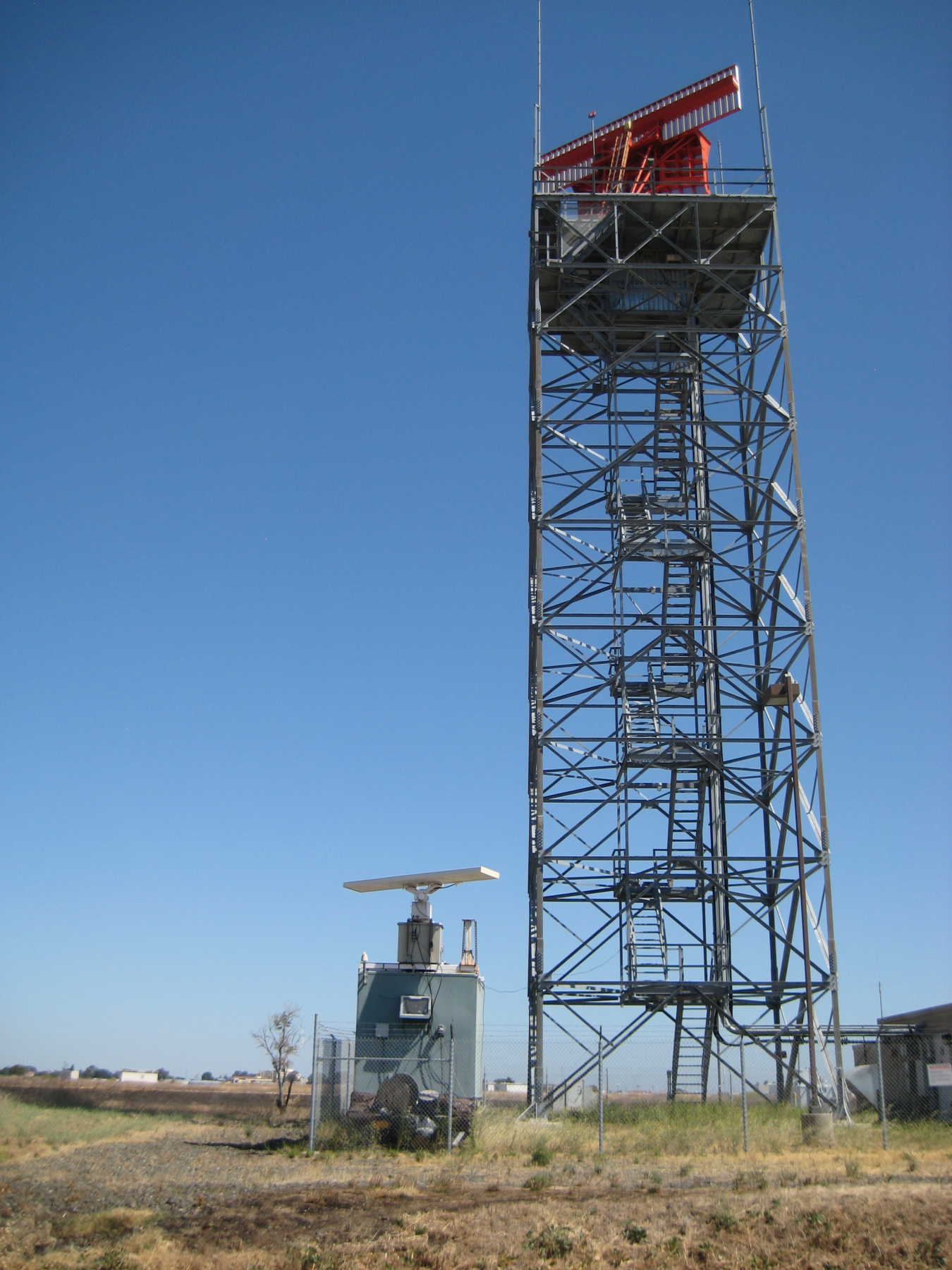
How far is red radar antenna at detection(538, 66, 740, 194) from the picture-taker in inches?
1188

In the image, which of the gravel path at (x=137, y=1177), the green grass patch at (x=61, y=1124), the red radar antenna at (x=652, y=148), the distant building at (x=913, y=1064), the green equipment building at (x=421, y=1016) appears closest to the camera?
the gravel path at (x=137, y=1177)

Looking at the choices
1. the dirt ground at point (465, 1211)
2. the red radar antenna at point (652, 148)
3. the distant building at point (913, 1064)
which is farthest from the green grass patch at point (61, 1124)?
the red radar antenna at point (652, 148)

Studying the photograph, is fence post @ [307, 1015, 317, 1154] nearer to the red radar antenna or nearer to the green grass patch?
the green grass patch

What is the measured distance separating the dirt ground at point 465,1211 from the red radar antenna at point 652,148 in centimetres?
2312

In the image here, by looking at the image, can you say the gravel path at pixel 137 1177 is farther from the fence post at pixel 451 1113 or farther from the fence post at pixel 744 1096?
the fence post at pixel 744 1096

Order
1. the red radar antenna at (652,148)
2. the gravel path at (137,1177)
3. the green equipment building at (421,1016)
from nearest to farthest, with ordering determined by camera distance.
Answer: the gravel path at (137,1177) → the green equipment building at (421,1016) → the red radar antenna at (652,148)

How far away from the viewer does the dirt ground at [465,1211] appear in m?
10.3

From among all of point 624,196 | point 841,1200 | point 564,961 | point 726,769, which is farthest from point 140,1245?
point 624,196

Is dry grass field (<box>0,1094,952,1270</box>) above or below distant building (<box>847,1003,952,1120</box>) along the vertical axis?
below

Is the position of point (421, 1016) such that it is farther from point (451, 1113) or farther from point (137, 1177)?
point (137, 1177)

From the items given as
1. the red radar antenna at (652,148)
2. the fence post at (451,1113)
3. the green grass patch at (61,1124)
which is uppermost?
the red radar antenna at (652,148)

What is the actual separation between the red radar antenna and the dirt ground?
23.1m

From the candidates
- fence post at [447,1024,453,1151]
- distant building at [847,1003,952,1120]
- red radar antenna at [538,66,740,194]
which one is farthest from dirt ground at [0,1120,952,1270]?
red radar antenna at [538,66,740,194]

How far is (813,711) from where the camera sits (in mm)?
25859
